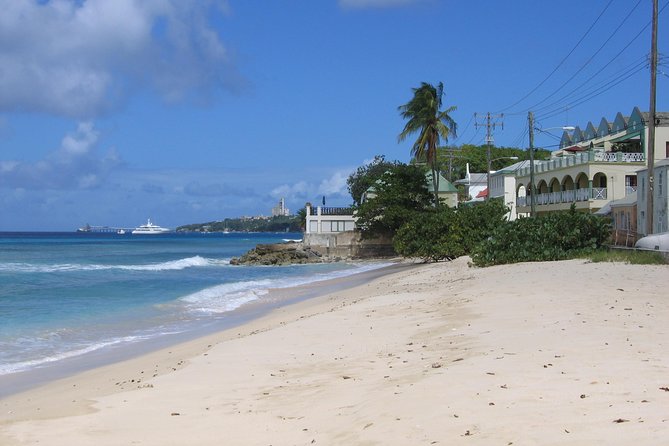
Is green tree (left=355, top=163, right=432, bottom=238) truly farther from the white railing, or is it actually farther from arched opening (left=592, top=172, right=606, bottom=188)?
arched opening (left=592, top=172, right=606, bottom=188)

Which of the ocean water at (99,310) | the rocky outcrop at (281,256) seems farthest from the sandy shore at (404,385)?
the rocky outcrop at (281,256)

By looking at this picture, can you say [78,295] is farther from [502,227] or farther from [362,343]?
[362,343]

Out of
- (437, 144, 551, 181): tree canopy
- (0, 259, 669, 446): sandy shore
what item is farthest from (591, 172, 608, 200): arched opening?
(437, 144, 551, 181): tree canopy

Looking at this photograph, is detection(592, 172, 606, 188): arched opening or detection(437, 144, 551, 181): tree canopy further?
detection(437, 144, 551, 181): tree canopy

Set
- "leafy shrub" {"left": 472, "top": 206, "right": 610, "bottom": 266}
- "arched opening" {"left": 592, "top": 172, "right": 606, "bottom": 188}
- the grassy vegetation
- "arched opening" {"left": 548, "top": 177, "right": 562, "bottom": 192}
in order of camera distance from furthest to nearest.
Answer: "arched opening" {"left": 548, "top": 177, "right": 562, "bottom": 192} < "arched opening" {"left": 592, "top": 172, "right": 606, "bottom": 188} < "leafy shrub" {"left": 472, "top": 206, "right": 610, "bottom": 266} < the grassy vegetation

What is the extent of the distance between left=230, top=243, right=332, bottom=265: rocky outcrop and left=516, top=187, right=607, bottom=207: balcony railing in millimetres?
17781

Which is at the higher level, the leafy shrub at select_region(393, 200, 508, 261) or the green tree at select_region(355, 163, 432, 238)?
the green tree at select_region(355, 163, 432, 238)

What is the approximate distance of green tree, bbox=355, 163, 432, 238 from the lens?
54.8 metres

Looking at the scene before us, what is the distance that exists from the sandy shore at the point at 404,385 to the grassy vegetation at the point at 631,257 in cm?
698

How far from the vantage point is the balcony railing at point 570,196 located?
43656 mm

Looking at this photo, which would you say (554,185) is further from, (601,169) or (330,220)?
(330,220)

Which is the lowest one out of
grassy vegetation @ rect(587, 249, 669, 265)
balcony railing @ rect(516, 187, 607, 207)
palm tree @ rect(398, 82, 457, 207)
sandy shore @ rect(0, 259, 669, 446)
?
sandy shore @ rect(0, 259, 669, 446)

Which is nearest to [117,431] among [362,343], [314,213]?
[362,343]

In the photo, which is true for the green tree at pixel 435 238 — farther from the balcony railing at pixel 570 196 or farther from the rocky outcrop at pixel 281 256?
the rocky outcrop at pixel 281 256
